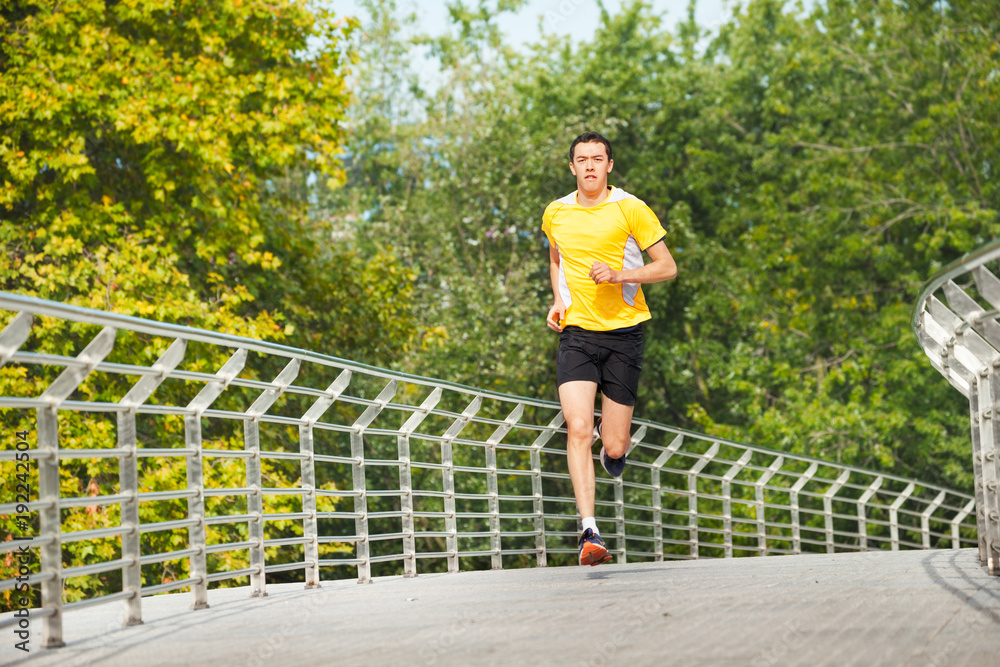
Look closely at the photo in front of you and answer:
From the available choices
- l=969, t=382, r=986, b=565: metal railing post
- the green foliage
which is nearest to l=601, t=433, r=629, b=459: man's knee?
l=969, t=382, r=986, b=565: metal railing post

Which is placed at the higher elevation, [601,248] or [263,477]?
[601,248]

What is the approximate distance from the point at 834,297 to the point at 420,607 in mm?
20006

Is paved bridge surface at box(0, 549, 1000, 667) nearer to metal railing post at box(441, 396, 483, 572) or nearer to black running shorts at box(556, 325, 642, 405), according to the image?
black running shorts at box(556, 325, 642, 405)

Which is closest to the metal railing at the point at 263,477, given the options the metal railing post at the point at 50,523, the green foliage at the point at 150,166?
the metal railing post at the point at 50,523

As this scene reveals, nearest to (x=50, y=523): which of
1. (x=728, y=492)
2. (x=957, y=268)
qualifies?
(x=957, y=268)

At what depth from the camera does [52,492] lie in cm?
343

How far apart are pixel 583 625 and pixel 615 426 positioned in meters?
2.89

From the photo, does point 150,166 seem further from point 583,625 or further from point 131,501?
point 583,625

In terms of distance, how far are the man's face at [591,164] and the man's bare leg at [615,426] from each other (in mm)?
1117

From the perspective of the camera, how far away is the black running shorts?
5.97 meters

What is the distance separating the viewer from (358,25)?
46.7 feet

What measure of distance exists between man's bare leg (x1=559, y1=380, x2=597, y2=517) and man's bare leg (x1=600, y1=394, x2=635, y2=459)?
28 cm

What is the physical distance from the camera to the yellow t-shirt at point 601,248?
5.95 meters

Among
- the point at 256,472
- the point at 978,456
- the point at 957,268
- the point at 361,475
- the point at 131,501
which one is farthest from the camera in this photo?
the point at 361,475
